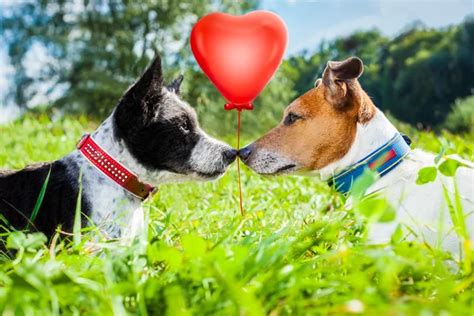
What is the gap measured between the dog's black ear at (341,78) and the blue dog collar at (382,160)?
0.40m

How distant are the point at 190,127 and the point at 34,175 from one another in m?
0.92

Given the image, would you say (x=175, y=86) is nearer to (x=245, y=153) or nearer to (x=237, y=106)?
(x=237, y=106)

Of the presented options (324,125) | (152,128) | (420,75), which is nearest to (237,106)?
(324,125)

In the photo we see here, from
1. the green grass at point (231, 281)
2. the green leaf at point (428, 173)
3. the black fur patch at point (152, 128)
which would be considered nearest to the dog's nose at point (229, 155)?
the black fur patch at point (152, 128)

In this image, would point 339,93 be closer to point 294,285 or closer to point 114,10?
point 294,285

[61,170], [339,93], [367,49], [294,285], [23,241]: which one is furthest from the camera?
[367,49]

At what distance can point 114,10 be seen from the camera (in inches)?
1053

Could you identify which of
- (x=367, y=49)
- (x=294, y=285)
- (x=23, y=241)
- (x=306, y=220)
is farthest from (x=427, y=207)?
(x=367, y=49)

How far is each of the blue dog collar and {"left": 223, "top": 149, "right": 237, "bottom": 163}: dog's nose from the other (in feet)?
2.12

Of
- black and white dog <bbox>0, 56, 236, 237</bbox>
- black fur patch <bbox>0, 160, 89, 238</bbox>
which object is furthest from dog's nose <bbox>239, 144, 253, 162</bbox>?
black fur patch <bbox>0, 160, 89, 238</bbox>

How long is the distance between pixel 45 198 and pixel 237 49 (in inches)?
70.4

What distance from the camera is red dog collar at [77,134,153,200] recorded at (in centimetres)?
308

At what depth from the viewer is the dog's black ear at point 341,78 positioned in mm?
3297

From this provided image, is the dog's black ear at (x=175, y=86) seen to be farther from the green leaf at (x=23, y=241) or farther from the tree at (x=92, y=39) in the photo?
the tree at (x=92, y=39)
